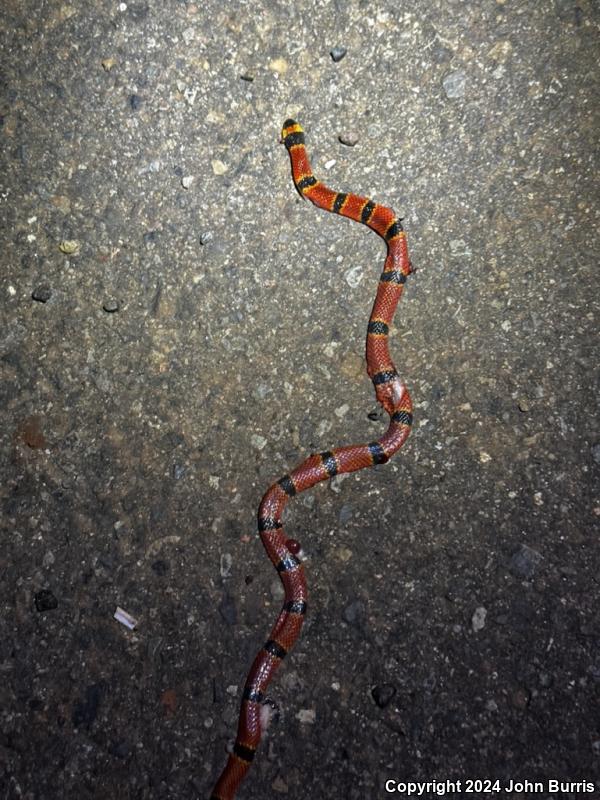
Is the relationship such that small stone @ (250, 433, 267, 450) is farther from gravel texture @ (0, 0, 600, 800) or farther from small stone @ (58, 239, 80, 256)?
small stone @ (58, 239, 80, 256)

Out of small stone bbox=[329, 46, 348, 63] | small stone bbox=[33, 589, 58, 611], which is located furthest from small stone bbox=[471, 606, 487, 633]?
small stone bbox=[329, 46, 348, 63]

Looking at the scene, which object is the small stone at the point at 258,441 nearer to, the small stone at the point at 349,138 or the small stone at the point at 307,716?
the small stone at the point at 307,716

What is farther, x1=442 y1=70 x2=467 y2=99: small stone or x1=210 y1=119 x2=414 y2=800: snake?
x1=442 y1=70 x2=467 y2=99: small stone

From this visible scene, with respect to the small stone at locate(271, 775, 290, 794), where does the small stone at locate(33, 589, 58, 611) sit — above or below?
above

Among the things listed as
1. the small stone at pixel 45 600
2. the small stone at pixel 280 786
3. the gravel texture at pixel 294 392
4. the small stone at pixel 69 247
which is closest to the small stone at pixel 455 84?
the gravel texture at pixel 294 392

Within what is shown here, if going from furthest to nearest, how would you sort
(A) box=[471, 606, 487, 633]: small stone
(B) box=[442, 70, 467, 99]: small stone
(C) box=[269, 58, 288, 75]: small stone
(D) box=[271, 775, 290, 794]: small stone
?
(C) box=[269, 58, 288, 75]: small stone
(B) box=[442, 70, 467, 99]: small stone
(A) box=[471, 606, 487, 633]: small stone
(D) box=[271, 775, 290, 794]: small stone

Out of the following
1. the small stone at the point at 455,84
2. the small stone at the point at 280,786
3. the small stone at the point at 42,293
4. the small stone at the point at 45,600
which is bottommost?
the small stone at the point at 280,786
